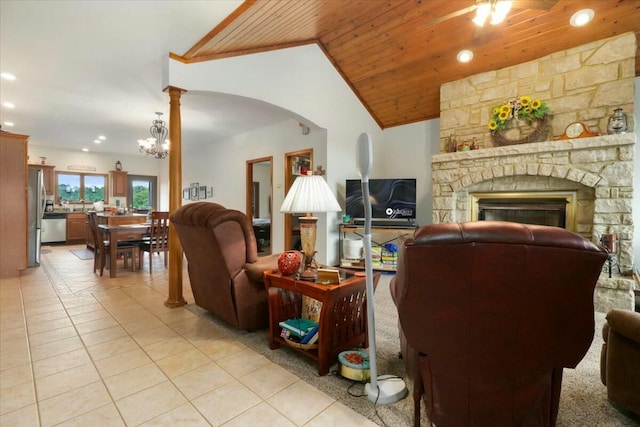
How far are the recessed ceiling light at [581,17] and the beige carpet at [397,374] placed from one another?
306 centimetres

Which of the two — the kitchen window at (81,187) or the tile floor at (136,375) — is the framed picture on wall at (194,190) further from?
the tile floor at (136,375)

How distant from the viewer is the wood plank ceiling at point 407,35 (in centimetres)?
308

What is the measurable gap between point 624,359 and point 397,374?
3.68ft

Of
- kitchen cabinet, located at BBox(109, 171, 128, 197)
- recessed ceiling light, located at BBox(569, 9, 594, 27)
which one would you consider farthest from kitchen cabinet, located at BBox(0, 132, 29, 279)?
recessed ceiling light, located at BBox(569, 9, 594, 27)

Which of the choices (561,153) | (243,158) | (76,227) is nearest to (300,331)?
(561,153)

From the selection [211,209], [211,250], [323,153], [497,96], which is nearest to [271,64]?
[323,153]

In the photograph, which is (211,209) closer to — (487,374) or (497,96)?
(487,374)

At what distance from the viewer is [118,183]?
351 inches

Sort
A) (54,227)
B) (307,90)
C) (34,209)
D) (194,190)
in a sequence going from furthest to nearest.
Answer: (194,190) < (54,227) < (34,209) < (307,90)

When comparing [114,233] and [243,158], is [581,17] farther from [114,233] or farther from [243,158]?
[114,233]

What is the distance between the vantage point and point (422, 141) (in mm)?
5129

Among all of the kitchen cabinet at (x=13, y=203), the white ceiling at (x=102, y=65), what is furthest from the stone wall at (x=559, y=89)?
the kitchen cabinet at (x=13, y=203)

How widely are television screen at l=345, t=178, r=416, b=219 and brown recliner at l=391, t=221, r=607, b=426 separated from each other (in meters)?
3.45

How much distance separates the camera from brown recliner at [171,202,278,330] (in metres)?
2.32
